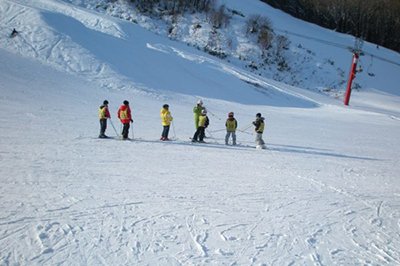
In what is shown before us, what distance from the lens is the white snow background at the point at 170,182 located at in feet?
12.9

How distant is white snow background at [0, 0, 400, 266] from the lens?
12.9 feet

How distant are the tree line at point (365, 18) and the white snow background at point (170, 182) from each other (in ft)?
112

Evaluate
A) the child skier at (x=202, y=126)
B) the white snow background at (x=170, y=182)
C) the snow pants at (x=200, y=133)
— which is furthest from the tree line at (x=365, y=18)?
the snow pants at (x=200, y=133)

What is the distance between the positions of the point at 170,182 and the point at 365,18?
5296 cm

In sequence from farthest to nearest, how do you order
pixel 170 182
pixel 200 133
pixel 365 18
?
pixel 365 18
pixel 200 133
pixel 170 182

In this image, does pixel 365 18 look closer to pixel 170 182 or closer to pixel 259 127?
pixel 259 127

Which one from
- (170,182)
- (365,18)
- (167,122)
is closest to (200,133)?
(167,122)

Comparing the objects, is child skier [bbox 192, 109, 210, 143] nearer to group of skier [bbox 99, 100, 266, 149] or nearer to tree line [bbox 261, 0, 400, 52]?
group of skier [bbox 99, 100, 266, 149]

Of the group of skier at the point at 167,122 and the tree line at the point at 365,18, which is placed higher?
the tree line at the point at 365,18

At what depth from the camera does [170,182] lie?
6230mm

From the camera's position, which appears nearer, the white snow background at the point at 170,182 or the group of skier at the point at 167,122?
the white snow background at the point at 170,182

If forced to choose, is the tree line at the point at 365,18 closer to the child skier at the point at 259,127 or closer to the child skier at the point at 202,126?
the child skier at the point at 259,127

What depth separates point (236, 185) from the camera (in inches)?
252

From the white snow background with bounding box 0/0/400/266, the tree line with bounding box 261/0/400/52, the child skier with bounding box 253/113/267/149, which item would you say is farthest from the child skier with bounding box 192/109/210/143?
the tree line with bounding box 261/0/400/52
